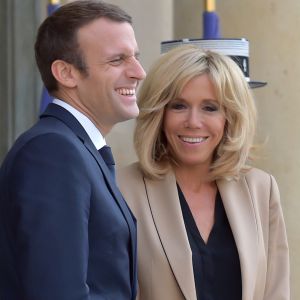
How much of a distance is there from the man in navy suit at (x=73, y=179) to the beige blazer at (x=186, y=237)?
1.83 ft

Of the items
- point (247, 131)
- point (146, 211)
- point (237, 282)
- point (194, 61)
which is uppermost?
point (194, 61)

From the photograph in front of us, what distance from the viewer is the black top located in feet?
Answer: 9.41

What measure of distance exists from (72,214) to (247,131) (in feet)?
4.11

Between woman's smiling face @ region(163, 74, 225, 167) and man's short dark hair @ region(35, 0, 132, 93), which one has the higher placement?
man's short dark hair @ region(35, 0, 132, 93)

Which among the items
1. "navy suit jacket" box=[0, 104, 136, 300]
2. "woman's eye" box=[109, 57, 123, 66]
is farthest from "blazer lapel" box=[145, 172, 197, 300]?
"woman's eye" box=[109, 57, 123, 66]

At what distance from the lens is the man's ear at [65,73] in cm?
227

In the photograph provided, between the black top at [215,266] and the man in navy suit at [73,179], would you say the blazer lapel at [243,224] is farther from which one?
the man in navy suit at [73,179]

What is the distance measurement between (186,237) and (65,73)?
2.86ft

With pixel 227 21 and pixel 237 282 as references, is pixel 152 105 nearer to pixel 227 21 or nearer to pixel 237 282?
pixel 237 282

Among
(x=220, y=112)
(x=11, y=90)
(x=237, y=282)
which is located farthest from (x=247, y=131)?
(x=11, y=90)

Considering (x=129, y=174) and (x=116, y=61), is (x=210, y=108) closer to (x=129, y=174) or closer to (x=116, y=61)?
(x=129, y=174)

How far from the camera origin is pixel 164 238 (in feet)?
9.50

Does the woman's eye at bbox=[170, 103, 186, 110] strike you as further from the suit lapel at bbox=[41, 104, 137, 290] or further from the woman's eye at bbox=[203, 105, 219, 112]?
the suit lapel at bbox=[41, 104, 137, 290]

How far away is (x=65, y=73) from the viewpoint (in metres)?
2.28
